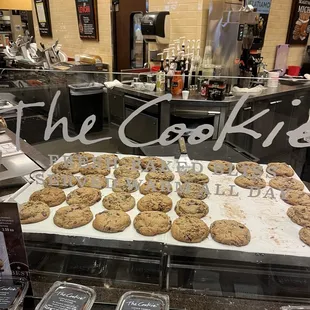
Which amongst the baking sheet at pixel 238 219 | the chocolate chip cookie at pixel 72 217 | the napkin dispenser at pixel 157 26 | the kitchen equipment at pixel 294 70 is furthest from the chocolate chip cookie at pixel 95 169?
the kitchen equipment at pixel 294 70

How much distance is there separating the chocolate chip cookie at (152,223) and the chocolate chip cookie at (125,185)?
0.21 metres

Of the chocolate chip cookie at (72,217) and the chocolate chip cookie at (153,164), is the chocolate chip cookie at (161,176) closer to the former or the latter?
the chocolate chip cookie at (153,164)

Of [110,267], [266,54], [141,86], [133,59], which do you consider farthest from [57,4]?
[110,267]

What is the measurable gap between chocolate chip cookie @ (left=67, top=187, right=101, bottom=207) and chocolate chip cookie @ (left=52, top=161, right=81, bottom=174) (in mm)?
162

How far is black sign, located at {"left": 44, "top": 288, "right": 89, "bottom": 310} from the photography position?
2.42 ft

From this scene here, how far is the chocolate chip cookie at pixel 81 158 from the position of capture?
4.65 feet

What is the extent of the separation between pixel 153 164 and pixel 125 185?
20 centimetres

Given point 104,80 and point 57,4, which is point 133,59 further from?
point 104,80

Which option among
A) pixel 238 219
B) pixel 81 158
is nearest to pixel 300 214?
pixel 238 219

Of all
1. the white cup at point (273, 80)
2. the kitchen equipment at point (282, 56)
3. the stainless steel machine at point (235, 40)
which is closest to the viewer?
the white cup at point (273, 80)

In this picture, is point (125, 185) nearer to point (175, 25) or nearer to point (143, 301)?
point (143, 301)

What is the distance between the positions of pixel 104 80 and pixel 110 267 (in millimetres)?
1037

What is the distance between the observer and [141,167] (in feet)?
4.67

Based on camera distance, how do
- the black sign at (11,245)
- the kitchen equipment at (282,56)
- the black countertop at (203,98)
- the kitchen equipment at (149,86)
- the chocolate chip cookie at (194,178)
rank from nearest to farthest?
the black sign at (11,245), the chocolate chip cookie at (194,178), the black countertop at (203,98), the kitchen equipment at (149,86), the kitchen equipment at (282,56)
